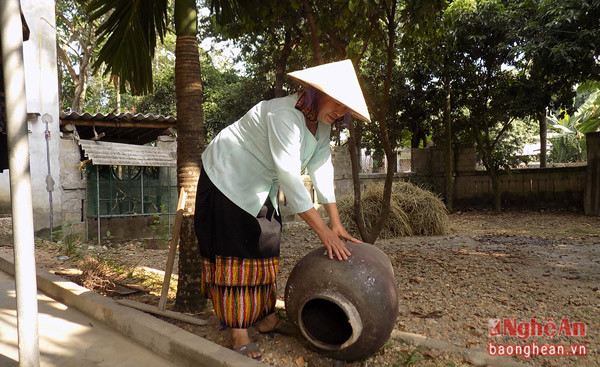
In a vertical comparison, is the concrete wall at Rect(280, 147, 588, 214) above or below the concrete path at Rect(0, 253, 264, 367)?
above

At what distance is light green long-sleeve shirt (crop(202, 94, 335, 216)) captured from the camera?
95.8 inches

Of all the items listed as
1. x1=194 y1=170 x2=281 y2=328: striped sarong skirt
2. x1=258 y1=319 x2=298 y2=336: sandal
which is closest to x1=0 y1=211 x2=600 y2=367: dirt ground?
x1=258 y1=319 x2=298 y2=336: sandal

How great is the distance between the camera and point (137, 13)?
13.2 ft

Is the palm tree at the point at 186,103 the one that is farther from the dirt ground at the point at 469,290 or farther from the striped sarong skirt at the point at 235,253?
the striped sarong skirt at the point at 235,253

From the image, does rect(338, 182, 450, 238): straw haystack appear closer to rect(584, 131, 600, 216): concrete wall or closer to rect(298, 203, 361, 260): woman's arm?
rect(584, 131, 600, 216): concrete wall

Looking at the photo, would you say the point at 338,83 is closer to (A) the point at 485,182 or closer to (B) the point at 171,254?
(B) the point at 171,254

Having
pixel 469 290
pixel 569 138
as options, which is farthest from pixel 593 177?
pixel 569 138

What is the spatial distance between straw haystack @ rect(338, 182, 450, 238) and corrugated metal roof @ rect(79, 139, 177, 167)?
4.44 metres

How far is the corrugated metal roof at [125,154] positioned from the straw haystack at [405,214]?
14.6 ft

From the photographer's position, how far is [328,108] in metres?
2.59

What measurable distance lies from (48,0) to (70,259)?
23.0ft

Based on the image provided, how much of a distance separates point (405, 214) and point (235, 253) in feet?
19.8

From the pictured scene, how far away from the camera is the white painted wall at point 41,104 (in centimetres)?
922

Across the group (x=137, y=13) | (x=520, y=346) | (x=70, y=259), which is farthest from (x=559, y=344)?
(x=70, y=259)
